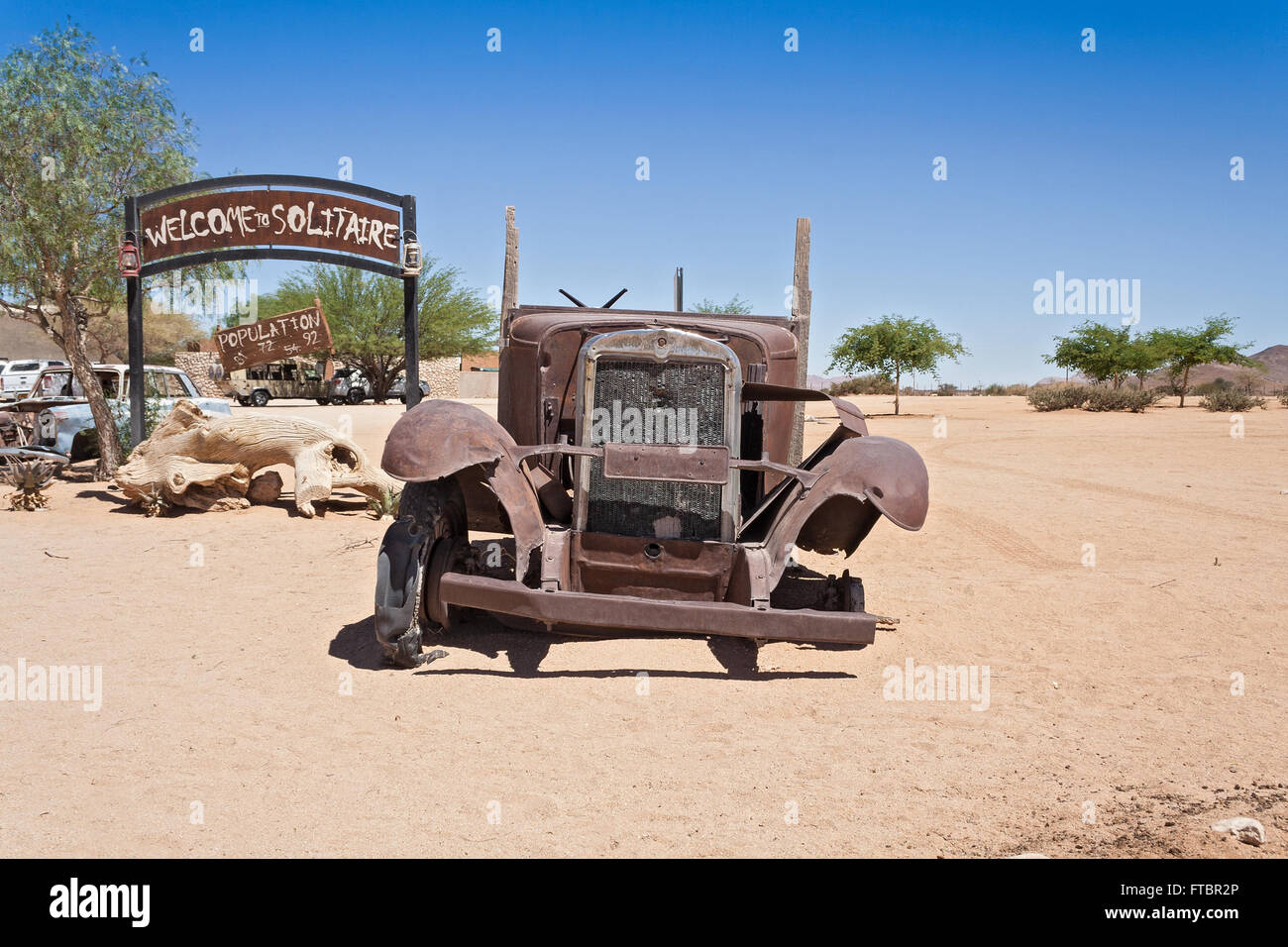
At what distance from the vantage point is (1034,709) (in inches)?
173

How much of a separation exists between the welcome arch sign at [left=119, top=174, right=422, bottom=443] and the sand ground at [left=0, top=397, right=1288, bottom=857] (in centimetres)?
436

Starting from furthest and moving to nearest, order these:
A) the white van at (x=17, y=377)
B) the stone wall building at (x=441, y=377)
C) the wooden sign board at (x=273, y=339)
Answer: the stone wall building at (x=441, y=377) < the white van at (x=17, y=377) < the wooden sign board at (x=273, y=339)

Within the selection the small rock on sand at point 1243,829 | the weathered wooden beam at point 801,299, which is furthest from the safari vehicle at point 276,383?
the small rock on sand at point 1243,829

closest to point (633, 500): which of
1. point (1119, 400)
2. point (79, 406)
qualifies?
point (79, 406)

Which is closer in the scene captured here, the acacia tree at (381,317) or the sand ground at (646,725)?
the sand ground at (646,725)

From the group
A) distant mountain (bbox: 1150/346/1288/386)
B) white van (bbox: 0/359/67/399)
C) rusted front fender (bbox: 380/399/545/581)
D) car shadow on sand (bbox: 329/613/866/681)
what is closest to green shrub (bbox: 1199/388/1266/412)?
car shadow on sand (bbox: 329/613/866/681)

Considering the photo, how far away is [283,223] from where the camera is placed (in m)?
10.9

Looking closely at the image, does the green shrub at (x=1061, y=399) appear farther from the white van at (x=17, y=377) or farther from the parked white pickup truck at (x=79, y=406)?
the white van at (x=17, y=377)

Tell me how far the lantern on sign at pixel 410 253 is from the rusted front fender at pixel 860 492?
718cm

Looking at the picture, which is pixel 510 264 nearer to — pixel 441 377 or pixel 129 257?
pixel 129 257

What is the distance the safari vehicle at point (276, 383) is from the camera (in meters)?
38.2

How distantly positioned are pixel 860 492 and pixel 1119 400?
106 ft

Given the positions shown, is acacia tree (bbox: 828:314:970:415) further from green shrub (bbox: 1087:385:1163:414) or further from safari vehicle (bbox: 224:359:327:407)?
safari vehicle (bbox: 224:359:327:407)
